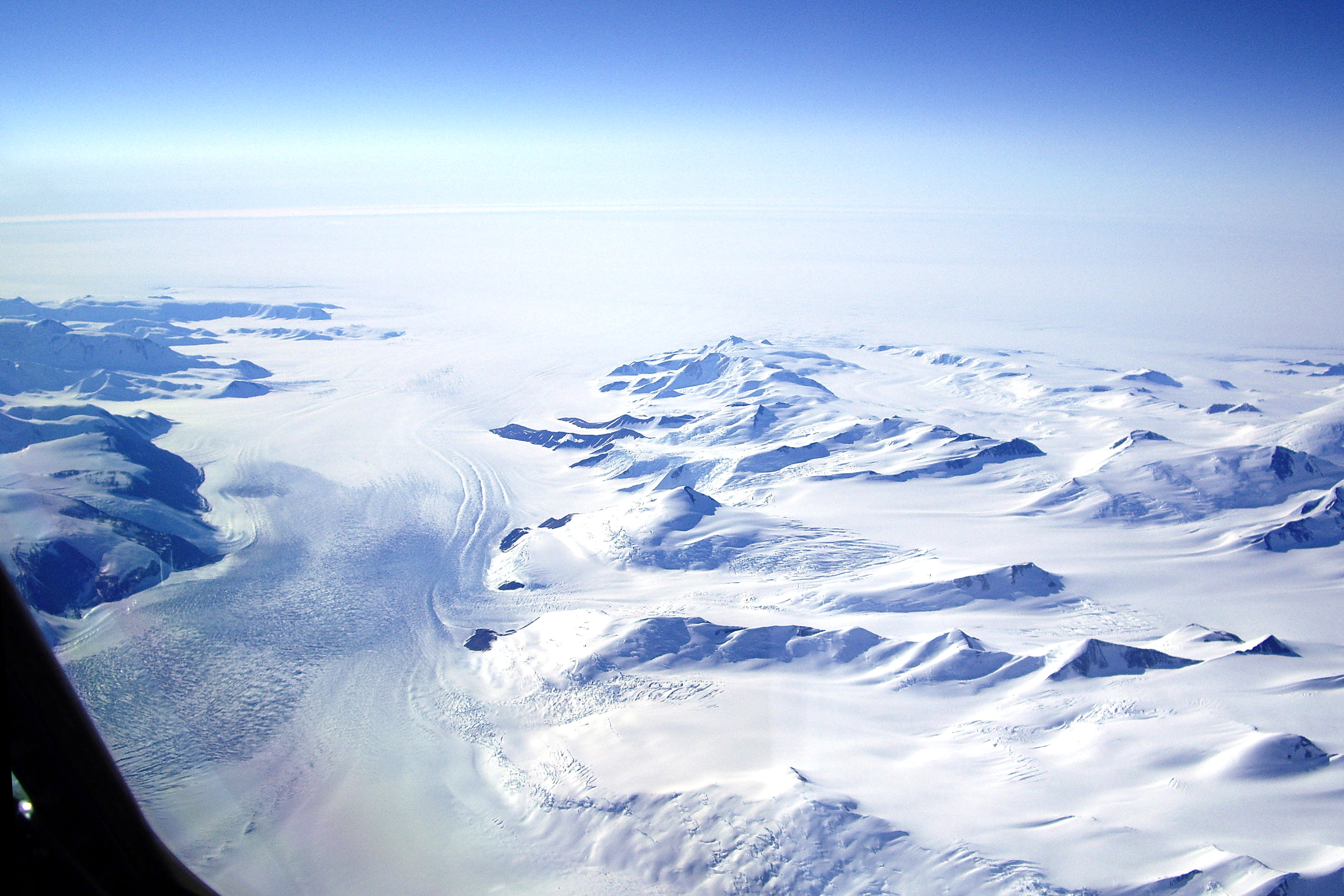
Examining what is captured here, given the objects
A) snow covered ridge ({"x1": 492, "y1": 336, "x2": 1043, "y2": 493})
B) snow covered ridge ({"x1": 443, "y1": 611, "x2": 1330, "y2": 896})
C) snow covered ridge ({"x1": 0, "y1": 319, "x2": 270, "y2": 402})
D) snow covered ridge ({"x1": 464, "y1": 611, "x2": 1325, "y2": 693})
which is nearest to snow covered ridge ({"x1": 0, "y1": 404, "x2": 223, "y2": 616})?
snow covered ridge ({"x1": 443, "y1": 611, "x2": 1330, "y2": 896})

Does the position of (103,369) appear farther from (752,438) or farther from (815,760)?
(815,760)

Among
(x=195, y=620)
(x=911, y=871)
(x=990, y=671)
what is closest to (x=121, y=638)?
(x=195, y=620)

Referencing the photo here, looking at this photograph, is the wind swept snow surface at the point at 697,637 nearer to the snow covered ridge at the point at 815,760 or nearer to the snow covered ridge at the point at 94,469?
the snow covered ridge at the point at 815,760

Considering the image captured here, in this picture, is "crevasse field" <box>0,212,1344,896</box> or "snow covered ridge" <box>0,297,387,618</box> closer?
"crevasse field" <box>0,212,1344,896</box>

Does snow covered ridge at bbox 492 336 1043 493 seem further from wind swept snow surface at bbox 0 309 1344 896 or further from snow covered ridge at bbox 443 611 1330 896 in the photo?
snow covered ridge at bbox 443 611 1330 896

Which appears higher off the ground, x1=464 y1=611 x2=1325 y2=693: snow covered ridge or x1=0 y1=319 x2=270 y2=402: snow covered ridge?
x1=0 y1=319 x2=270 y2=402: snow covered ridge

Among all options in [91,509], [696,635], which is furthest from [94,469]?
[696,635]
